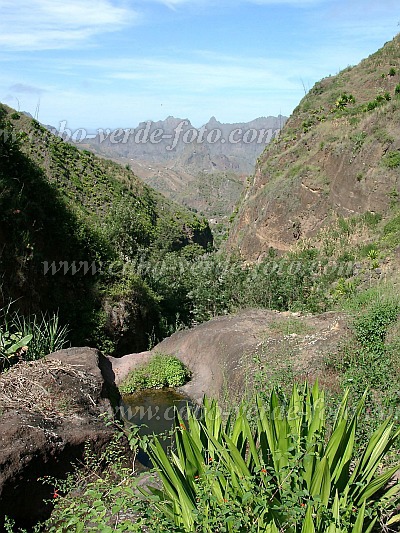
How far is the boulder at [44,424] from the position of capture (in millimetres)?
5176

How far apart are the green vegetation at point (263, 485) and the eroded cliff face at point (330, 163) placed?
19632 millimetres

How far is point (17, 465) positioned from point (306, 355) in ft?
17.0

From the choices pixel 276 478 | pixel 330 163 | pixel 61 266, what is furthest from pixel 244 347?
pixel 330 163

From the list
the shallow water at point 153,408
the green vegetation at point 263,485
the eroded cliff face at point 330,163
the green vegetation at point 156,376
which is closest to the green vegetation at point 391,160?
the eroded cliff face at point 330,163

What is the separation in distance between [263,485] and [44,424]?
121 inches

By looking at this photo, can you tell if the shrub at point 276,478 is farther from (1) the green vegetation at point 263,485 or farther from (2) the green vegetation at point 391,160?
(2) the green vegetation at point 391,160

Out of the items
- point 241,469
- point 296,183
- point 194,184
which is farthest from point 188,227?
point 194,184

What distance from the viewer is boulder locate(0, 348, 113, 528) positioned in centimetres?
518

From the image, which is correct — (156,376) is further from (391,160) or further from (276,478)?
(391,160)

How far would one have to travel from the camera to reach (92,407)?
6578 mm

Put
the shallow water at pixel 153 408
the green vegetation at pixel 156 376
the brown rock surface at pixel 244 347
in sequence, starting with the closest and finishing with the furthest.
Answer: the shallow water at pixel 153 408
the brown rock surface at pixel 244 347
the green vegetation at pixel 156 376

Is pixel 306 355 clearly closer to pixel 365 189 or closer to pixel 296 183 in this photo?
pixel 365 189

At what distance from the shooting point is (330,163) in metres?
27.6

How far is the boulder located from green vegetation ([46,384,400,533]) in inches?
51.2
